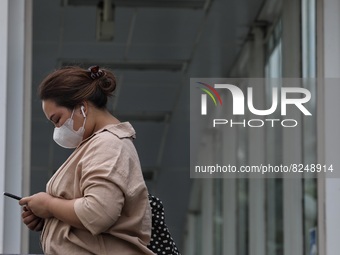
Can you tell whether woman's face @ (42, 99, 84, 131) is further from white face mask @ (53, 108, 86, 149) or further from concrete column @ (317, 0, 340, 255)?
concrete column @ (317, 0, 340, 255)

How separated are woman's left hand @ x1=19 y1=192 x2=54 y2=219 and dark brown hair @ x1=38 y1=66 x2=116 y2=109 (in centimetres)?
26

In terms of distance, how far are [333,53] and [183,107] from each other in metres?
6.80

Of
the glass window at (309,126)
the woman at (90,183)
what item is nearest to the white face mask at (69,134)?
the woman at (90,183)

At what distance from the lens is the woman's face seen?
307 centimetres

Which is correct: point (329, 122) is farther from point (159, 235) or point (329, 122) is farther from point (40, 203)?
point (40, 203)

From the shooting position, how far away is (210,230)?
51.4 feet

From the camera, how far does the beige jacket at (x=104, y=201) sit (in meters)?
2.89

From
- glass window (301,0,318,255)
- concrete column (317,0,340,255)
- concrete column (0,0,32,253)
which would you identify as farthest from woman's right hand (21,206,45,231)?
glass window (301,0,318,255)

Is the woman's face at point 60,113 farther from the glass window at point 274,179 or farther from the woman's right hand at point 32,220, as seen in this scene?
the glass window at point 274,179

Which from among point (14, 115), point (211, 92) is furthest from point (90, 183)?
point (211, 92)

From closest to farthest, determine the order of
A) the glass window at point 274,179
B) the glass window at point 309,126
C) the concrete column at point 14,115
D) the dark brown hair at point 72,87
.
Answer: the dark brown hair at point 72,87, the concrete column at point 14,115, the glass window at point 309,126, the glass window at point 274,179

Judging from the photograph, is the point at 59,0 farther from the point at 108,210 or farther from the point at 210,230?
the point at 210,230

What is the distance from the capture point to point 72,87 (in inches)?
120

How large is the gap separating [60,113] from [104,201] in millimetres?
331
